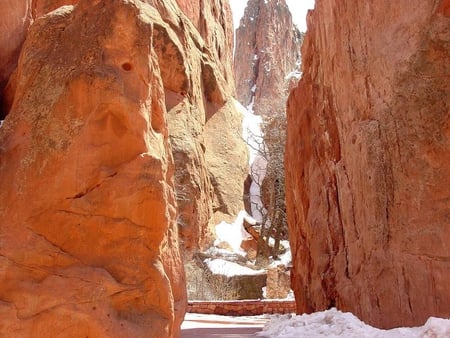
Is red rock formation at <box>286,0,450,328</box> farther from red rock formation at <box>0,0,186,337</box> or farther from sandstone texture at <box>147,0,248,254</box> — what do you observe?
sandstone texture at <box>147,0,248,254</box>

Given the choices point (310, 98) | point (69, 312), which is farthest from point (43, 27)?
point (310, 98)

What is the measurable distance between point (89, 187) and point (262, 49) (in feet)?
171

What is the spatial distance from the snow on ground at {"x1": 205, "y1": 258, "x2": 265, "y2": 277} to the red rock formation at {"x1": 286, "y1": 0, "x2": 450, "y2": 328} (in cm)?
913

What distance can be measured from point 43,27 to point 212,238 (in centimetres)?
1907

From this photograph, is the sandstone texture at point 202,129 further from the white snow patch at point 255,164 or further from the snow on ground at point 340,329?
the snow on ground at point 340,329

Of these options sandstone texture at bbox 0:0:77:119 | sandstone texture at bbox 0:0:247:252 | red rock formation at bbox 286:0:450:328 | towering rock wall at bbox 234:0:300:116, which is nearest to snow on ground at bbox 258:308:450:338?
red rock formation at bbox 286:0:450:328

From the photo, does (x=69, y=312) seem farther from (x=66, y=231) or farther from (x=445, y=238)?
(x=445, y=238)

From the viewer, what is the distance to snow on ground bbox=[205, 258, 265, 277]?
1812 cm

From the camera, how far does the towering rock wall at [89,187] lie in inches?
154

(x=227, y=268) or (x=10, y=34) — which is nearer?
(x=10, y=34)

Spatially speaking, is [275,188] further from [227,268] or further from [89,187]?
[89,187]

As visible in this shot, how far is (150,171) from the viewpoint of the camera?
4336mm

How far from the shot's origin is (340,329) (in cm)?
673

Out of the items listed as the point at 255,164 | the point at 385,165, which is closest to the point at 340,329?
the point at 385,165
